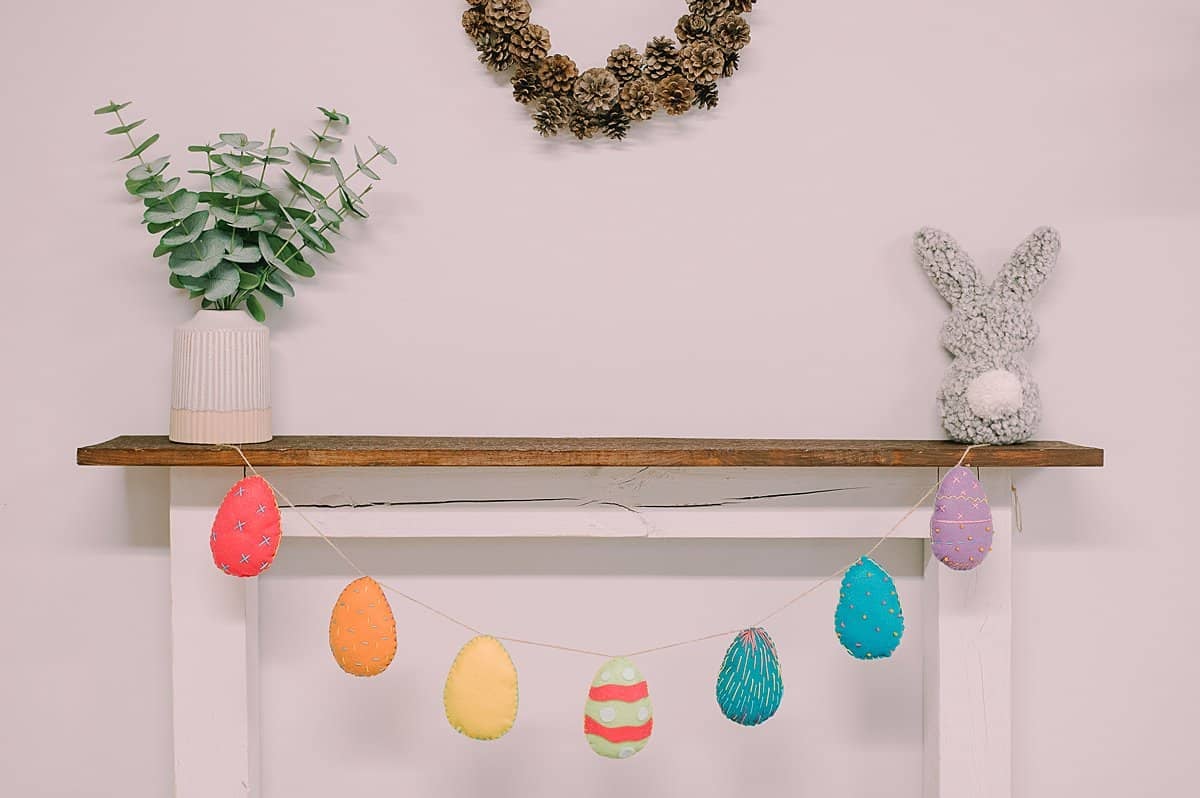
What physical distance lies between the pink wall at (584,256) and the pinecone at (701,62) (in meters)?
0.05

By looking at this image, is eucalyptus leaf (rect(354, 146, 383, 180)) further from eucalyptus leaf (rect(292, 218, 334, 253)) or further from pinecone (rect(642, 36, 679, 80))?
pinecone (rect(642, 36, 679, 80))

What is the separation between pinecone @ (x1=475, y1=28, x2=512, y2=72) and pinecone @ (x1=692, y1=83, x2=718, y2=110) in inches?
8.9

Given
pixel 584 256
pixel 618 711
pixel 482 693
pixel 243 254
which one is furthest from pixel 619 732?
pixel 243 254

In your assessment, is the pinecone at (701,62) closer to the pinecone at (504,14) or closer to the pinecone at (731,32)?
the pinecone at (731,32)

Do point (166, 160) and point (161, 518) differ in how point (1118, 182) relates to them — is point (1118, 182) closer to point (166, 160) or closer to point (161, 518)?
point (166, 160)

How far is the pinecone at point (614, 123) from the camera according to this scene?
3.94 ft

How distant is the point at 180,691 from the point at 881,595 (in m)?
0.78

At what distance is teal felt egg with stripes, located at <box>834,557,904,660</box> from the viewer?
106 cm

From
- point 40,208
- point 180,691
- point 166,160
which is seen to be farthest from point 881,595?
point 40,208

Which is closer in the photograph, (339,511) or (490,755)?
(339,511)

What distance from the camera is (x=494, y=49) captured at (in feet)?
3.90

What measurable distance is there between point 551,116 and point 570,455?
407 mm

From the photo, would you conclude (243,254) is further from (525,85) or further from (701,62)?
(701,62)

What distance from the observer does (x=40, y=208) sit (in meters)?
1.21
